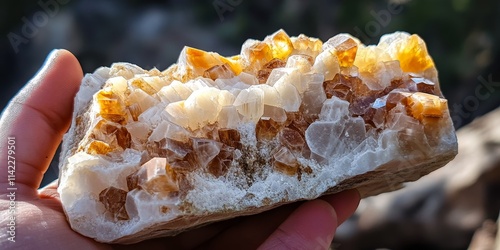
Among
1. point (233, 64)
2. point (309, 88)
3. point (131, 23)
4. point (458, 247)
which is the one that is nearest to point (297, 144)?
point (309, 88)

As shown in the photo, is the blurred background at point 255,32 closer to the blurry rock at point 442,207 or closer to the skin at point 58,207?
the blurry rock at point 442,207

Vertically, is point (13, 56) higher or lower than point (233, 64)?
lower

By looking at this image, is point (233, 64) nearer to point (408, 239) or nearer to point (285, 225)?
point (285, 225)

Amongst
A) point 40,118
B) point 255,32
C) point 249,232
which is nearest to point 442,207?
point 249,232

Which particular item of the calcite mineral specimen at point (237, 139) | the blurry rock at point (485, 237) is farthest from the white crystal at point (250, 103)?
the blurry rock at point (485, 237)

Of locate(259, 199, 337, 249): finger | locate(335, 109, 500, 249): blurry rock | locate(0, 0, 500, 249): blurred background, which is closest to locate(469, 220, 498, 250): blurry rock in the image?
locate(335, 109, 500, 249): blurry rock

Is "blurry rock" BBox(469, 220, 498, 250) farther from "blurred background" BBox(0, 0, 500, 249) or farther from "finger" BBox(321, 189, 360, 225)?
"finger" BBox(321, 189, 360, 225)
